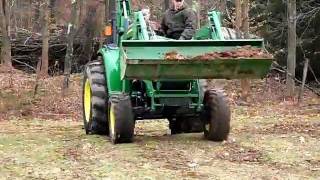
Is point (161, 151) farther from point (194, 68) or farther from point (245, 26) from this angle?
point (245, 26)

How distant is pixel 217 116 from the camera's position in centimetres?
929

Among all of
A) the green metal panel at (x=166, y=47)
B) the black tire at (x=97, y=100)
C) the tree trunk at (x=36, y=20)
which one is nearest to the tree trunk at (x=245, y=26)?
the black tire at (x=97, y=100)

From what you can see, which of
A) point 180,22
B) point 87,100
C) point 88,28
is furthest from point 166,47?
point 88,28

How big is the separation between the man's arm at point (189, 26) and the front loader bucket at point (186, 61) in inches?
38.7

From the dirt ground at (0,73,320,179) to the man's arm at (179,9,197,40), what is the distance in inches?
61.2

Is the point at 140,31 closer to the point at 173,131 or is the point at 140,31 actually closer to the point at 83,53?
the point at 173,131

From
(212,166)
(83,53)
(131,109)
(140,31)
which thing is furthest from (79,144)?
(83,53)

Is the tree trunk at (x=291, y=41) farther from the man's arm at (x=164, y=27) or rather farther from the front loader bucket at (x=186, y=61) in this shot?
the front loader bucket at (x=186, y=61)

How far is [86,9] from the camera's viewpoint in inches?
1112

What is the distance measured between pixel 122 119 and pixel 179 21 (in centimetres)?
180

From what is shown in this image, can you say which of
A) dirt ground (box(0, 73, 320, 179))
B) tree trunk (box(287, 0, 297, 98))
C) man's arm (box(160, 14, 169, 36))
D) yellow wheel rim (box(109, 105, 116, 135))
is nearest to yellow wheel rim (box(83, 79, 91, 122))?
dirt ground (box(0, 73, 320, 179))

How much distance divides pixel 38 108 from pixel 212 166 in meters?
9.53

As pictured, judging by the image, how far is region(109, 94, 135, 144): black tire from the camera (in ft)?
29.0

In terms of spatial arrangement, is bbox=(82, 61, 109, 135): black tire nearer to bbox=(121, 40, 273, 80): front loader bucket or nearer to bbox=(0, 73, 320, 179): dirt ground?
bbox=(0, 73, 320, 179): dirt ground
